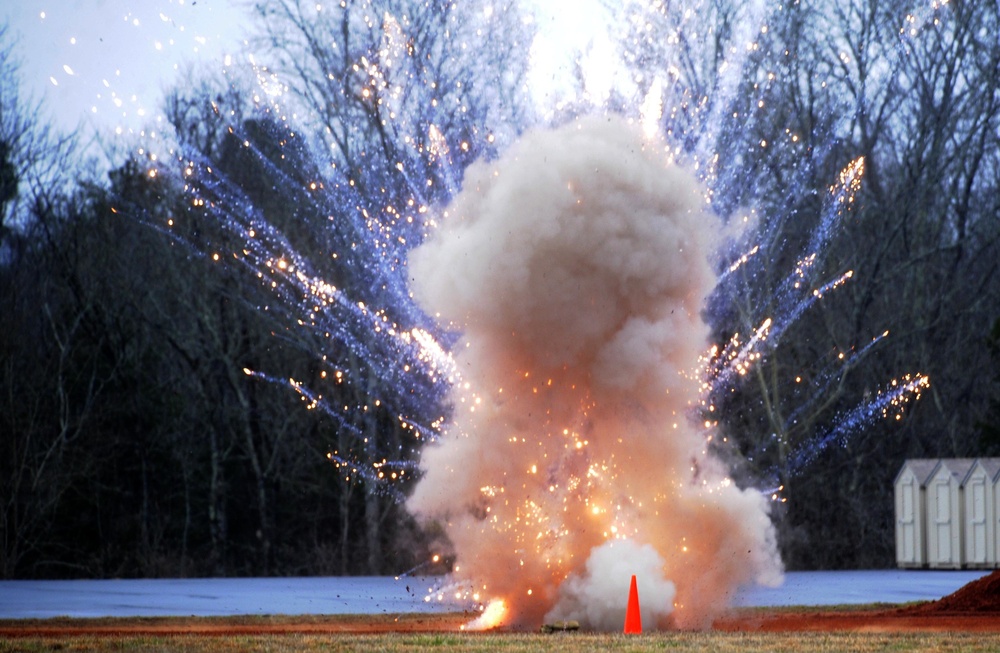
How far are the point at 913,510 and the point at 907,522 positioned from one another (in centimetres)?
43

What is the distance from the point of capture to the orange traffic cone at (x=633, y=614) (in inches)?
558

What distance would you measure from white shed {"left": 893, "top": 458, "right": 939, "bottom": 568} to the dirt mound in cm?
1025

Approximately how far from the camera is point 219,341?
32.9 m

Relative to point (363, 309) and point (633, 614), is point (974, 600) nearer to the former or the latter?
point (633, 614)

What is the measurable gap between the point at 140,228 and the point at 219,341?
388 centimetres

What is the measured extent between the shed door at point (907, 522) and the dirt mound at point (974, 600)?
34.0 ft

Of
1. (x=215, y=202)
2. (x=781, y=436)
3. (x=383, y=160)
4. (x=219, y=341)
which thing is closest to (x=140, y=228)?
(x=219, y=341)

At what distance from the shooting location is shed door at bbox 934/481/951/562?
91.1ft

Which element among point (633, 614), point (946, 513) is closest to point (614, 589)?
point (633, 614)

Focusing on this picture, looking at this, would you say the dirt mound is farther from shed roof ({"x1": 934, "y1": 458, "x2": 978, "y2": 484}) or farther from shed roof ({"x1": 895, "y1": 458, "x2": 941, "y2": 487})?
shed roof ({"x1": 895, "y1": 458, "x2": 941, "y2": 487})

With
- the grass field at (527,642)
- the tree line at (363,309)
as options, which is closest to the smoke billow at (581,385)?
the grass field at (527,642)

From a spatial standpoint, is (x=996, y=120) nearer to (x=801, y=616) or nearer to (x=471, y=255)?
(x=801, y=616)

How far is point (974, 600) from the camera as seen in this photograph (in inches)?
707

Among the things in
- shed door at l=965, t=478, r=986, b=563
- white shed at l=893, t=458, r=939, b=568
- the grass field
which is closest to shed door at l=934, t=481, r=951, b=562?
white shed at l=893, t=458, r=939, b=568
